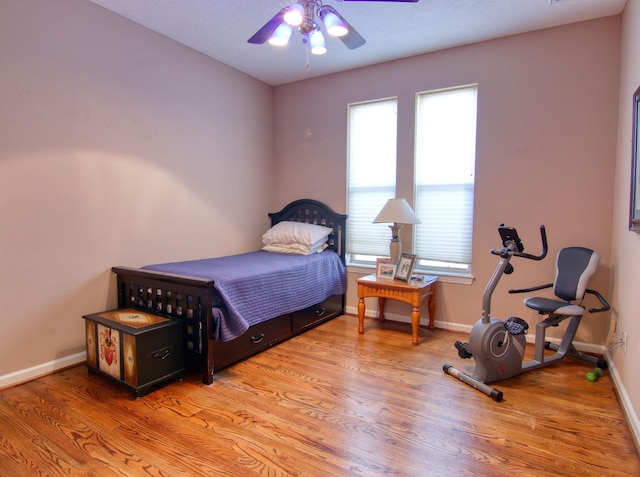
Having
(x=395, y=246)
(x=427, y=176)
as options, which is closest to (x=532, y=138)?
→ (x=427, y=176)

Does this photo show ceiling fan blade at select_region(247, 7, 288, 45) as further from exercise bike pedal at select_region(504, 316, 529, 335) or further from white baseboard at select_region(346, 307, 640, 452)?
white baseboard at select_region(346, 307, 640, 452)

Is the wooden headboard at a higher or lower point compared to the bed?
higher

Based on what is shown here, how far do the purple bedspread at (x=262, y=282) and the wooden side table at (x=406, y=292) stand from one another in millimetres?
437

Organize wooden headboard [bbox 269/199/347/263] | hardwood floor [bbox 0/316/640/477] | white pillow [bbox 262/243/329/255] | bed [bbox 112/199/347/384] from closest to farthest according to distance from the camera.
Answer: hardwood floor [bbox 0/316/640/477] < bed [bbox 112/199/347/384] < white pillow [bbox 262/243/329/255] < wooden headboard [bbox 269/199/347/263]

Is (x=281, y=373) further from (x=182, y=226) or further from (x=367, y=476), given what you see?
(x=182, y=226)

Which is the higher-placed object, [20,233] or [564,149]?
[564,149]

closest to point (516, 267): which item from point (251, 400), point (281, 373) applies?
point (281, 373)

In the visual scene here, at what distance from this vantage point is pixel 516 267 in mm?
3145

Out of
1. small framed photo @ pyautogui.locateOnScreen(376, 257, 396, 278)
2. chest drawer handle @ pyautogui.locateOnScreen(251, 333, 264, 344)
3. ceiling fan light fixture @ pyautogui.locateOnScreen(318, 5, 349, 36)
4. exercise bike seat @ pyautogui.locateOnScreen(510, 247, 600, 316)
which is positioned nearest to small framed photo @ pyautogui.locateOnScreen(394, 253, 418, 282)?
small framed photo @ pyautogui.locateOnScreen(376, 257, 396, 278)

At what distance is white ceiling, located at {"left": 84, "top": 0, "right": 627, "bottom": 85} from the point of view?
2.62m

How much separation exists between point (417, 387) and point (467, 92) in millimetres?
2597

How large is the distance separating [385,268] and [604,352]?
1771 millimetres

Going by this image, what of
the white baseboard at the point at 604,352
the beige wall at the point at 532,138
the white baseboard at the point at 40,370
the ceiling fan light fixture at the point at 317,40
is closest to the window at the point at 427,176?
the beige wall at the point at 532,138

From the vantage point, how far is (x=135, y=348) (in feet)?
7.06
